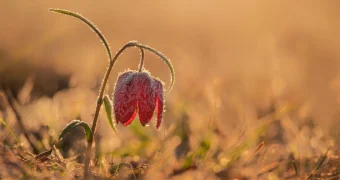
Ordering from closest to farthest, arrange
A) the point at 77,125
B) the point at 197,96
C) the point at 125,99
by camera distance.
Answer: the point at 77,125, the point at 125,99, the point at 197,96

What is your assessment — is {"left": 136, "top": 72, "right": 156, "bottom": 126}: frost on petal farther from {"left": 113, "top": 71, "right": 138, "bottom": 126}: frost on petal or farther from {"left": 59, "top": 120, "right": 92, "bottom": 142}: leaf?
{"left": 59, "top": 120, "right": 92, "bottom": 142}: leaf

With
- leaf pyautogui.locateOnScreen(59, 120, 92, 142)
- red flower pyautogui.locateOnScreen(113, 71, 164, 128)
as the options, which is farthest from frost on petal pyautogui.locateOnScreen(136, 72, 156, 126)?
leaf pyautogui.locateOnScreen(59, 120, 92, 142)

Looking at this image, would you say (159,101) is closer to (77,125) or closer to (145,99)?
(145,99)

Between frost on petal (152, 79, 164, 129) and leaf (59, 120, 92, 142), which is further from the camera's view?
frost on petal (152, 79, 164, 129)

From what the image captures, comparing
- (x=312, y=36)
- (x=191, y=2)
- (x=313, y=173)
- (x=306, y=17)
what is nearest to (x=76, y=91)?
(x=313, y=173)

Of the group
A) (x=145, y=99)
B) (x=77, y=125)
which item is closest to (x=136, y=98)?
(x=145, y=99)

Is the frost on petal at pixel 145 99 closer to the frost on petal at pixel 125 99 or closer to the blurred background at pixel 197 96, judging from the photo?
the frost on petal at pixel 125 99

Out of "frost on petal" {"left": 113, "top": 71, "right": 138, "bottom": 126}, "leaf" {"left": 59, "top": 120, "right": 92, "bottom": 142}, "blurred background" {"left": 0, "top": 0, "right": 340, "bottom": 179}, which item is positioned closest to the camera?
"leaf" {"left": 59, "top": 120, "right": 92, "bottom": 142}
